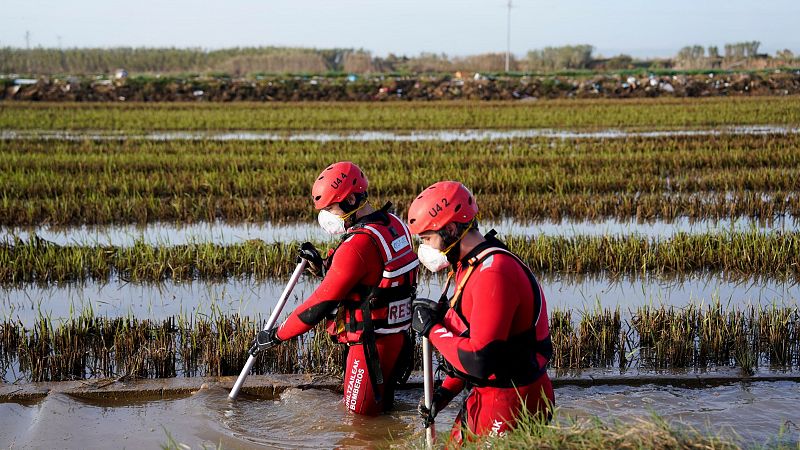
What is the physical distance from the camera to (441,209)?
430cm

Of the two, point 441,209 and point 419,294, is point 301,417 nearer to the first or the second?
point 441,209

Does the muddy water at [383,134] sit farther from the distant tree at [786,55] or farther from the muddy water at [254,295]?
the distant tree at [786,55]

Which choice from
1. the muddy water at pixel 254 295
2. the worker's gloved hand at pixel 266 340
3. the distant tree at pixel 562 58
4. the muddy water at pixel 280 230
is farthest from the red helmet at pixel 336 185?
the distant tree at pixel 562 58

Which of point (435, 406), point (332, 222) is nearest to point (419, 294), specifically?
point (332, 222)

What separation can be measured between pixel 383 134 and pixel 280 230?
492 inches

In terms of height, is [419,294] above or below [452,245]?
below

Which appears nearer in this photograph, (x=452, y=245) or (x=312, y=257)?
(x=452, y=245)

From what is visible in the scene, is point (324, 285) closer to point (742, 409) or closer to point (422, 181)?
point (742, 409)

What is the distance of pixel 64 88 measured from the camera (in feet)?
129

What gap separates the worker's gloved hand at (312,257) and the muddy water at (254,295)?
219 cm

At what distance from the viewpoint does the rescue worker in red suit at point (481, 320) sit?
4.05m

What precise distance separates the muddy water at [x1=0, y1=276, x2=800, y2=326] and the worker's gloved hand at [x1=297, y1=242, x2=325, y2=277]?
7.19 ft

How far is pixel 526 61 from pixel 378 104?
50136 mm

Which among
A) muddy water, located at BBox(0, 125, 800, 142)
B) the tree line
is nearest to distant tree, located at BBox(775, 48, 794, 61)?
the tree line
